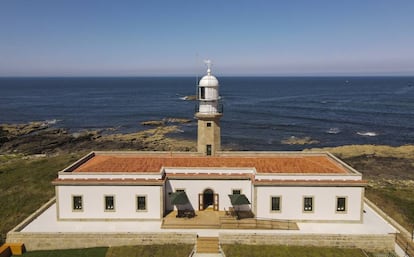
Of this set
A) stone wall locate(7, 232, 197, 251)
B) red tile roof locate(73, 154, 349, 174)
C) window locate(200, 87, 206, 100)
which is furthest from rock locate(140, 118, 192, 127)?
stone wall locate(7, 232, 197, 251)

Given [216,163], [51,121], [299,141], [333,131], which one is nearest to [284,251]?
[216,163]

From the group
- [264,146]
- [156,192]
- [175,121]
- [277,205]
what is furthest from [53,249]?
[175,121]

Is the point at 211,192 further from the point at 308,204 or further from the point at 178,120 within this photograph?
the point at 178,120

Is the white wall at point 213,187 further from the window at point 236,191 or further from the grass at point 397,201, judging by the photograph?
the grass at point 397,201

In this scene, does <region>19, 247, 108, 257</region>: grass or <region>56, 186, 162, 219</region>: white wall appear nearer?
<region>19, 247, 108, 257</region>: grass

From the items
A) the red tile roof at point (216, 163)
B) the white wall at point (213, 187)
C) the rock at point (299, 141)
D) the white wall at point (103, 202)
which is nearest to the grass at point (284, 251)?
the white wall at point (213, 187)

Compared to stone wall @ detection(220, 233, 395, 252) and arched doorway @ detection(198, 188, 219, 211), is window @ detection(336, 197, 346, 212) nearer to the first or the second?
stone wall @ detection(220, 233, 395, 252)
